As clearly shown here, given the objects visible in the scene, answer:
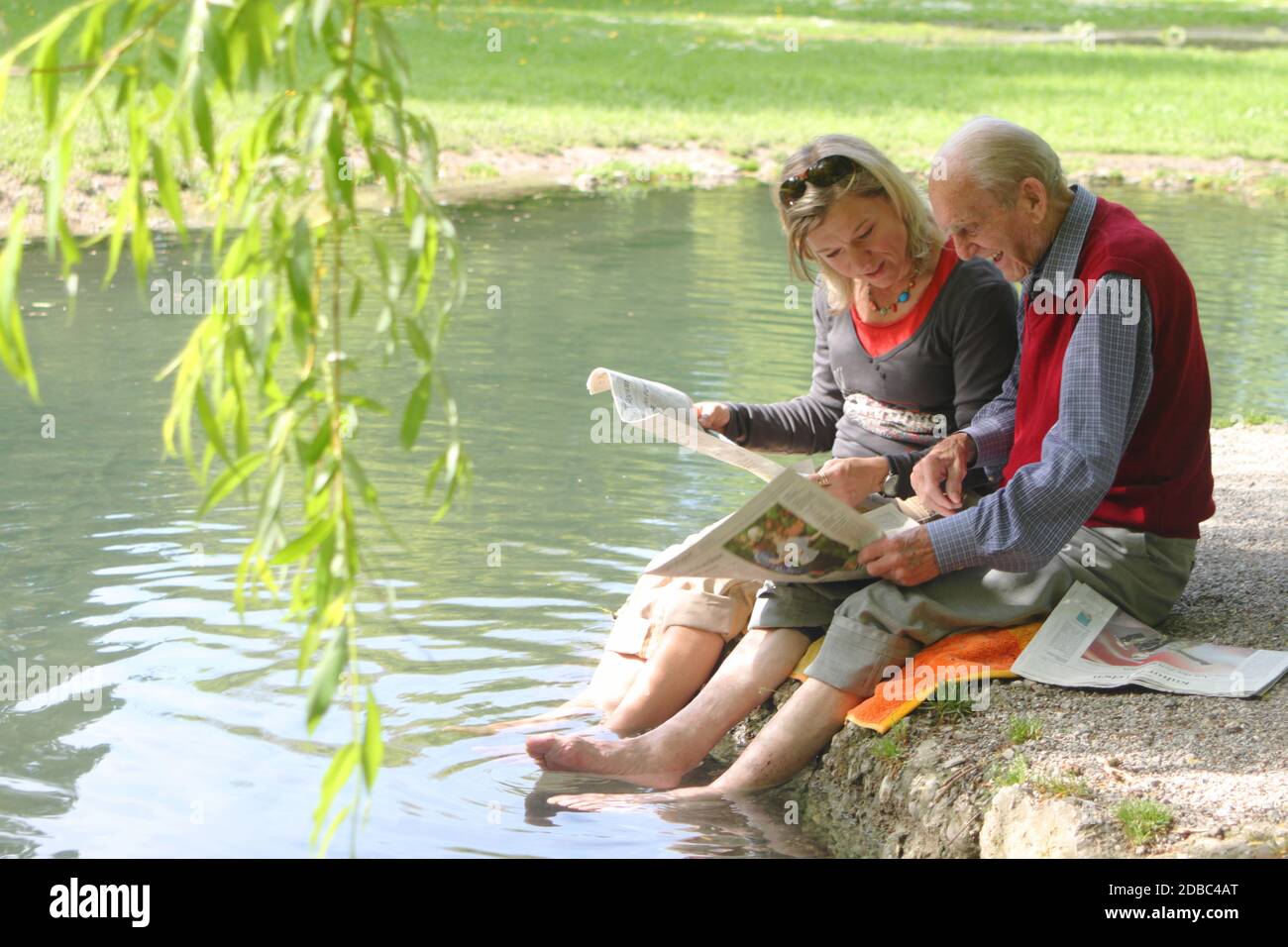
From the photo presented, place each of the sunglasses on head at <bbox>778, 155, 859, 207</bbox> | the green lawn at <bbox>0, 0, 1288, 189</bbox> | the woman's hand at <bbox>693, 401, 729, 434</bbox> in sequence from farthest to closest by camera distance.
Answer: the green lawn at <bbox>0, 0, 1288, 189</bbox>, the woman's hand at <bbox>693, 401, 729, 434</bbox>, the sunglasses on head at <bbox>778, 155, 859, 207</bbox>

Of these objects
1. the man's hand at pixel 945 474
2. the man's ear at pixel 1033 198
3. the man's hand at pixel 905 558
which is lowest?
the man's hand at pixel 905 558

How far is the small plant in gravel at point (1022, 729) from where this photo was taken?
3.77 meters

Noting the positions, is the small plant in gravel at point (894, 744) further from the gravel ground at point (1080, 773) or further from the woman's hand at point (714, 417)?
the woman's hand at point (714, 417)

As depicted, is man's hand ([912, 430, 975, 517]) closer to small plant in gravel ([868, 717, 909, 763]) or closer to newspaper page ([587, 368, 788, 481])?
newspaper page ([587, 368, 788, 481])

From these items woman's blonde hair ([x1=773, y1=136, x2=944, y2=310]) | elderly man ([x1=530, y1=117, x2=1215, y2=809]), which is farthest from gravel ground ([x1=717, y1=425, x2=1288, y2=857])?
woman's blonde hair ([x1=773, y1=136, x2=944, y2=310])

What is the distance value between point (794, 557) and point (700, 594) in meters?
0.49

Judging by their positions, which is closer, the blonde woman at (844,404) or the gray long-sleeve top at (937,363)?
the blonde woman at (844,404)

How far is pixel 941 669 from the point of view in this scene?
396 cm

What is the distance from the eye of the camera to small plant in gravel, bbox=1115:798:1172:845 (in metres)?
3.28

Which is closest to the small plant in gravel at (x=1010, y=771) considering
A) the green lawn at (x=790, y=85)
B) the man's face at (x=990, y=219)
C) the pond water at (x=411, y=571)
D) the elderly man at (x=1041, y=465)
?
the elderly man at (x=1041, y=465)

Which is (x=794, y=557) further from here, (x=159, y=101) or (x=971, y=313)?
(x=159, y=101)

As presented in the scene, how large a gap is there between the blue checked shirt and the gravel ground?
1.41 ft

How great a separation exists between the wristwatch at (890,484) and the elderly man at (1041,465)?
0.47 ft
